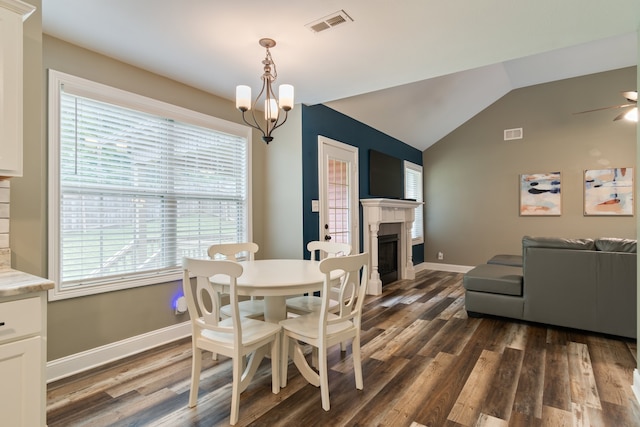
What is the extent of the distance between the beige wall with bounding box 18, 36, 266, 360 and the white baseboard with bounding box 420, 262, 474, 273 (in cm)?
509

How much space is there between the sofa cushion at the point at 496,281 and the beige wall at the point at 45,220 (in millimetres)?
3063

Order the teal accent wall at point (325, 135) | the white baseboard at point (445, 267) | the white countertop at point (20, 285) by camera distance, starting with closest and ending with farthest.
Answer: the white countertop at point (20, 285), the teal accent wall at point (325, 135), the white baseboard at point (445, 267)

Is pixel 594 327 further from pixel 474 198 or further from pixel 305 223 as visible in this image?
pixel 474 198

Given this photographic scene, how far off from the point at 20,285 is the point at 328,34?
2.24 meters

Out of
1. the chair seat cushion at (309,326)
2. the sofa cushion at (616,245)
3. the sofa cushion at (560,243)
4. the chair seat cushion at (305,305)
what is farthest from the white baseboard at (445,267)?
the chair seat cushion at (309,326)

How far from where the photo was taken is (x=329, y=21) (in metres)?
2.17

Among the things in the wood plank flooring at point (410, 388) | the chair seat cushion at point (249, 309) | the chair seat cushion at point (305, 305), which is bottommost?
the wood plank flooring at point (410, 388)

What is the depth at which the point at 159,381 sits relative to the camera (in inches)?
90.0

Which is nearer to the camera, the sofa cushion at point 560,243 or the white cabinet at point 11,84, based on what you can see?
the white cabinet at point 11,84

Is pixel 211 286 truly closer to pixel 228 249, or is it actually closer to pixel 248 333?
pixel 248 333

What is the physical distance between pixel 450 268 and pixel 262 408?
17.9 ft

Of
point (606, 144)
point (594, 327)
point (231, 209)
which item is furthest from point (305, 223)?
point (606, 144)

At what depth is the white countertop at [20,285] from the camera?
4.21ft

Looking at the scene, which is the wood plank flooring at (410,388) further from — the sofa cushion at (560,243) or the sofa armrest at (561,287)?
the sofa cushion at (560,243)
